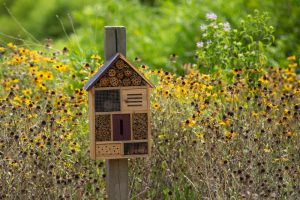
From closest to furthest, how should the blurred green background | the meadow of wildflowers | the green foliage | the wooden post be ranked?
the wooden post, the meadow of wildflowers, the green foliage, the blurred green background

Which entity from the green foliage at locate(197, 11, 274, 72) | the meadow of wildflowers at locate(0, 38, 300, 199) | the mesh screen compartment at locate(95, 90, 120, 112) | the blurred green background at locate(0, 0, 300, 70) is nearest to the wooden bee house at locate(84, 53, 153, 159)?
the mesh screen compartment at locate(95, 90, 120, 112)

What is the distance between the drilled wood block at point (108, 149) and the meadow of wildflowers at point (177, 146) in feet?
1.22

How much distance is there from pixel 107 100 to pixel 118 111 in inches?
3.4

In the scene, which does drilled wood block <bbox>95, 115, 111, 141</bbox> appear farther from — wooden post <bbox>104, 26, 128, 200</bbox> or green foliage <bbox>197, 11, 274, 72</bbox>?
green foliage <bbox>197, 11, 274, 72</bbox>

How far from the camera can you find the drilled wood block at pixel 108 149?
455 cm

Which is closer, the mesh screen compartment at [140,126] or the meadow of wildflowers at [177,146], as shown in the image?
the mesh screen compartment at [140,126]

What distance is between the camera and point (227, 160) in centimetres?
519

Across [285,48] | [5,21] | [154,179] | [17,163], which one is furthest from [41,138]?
[5,21]

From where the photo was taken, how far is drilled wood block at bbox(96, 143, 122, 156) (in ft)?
14.9

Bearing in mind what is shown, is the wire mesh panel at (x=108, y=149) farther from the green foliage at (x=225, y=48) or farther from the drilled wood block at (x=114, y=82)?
the green foliage at (x=225, y=48)

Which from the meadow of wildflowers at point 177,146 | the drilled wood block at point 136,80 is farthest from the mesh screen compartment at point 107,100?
the meadow of wildflowers at point 177,146

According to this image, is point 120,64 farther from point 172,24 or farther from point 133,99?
point 172,24

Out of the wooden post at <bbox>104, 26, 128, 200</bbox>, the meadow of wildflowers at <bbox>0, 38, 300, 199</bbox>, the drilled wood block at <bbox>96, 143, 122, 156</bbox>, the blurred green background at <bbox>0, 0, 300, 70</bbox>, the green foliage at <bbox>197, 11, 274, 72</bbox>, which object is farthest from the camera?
the blurred green background at <bbox>0, 0, 300, 70</bbox>

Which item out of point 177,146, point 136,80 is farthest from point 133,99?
point 177,146
